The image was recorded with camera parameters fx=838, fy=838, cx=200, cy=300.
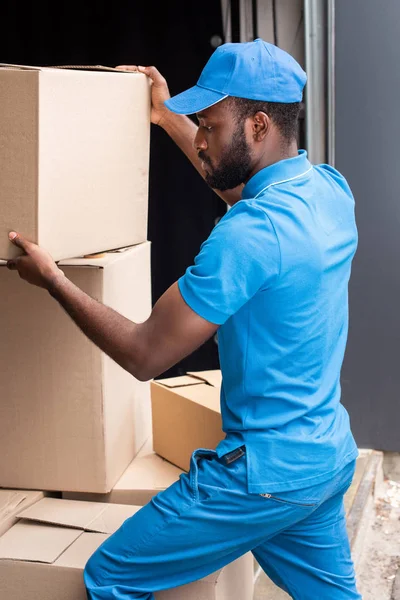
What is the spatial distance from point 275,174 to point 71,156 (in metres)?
0.42

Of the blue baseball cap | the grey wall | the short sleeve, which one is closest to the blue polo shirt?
the short sleeve

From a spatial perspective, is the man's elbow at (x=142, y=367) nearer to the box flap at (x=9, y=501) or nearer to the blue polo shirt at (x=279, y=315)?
the blue polo shirt at (x=279, y=315)

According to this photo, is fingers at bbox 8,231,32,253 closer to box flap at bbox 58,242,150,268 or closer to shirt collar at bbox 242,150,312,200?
box flap at bbox 58,242,150,268

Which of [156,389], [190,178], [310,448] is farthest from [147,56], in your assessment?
[310,448]

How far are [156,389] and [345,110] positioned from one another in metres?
1.75

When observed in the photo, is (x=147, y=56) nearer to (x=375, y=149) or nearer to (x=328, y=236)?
(x=375, y=149)

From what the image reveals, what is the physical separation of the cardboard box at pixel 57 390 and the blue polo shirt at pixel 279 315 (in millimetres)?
424

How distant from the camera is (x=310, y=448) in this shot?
1651 mm

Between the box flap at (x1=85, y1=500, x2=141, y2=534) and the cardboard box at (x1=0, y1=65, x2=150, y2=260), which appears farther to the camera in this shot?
the box flap at (x1=85, y1=500, x2=141, y2=534)

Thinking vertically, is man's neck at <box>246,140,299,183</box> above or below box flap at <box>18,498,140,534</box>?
above

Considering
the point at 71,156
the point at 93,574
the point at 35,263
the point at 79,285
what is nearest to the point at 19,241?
the point at 35,263

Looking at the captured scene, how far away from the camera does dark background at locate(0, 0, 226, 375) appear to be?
3.51 m

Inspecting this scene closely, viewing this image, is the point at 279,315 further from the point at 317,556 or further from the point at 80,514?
the point at 80,514

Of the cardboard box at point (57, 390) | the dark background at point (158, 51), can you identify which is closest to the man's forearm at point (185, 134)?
the cardboard box at point (57, 390)
